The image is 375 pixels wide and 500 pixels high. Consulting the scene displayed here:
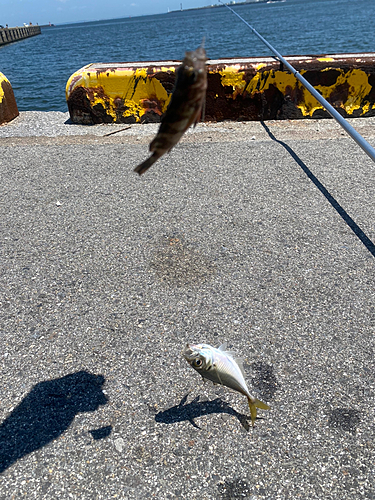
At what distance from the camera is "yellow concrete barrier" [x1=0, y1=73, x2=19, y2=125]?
7.54 metres

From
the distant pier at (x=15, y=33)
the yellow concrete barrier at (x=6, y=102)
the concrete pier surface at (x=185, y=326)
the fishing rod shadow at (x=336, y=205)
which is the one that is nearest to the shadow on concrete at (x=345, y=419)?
the concrete pier surface at (x=185, y=326)

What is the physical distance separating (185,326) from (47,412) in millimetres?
1112

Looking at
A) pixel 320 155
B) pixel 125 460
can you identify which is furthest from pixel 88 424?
pixel 320 155

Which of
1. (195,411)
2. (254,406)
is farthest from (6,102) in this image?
(254,406)

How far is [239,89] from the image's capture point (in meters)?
6.95

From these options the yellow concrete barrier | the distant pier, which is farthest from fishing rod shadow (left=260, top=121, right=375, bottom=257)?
the distant pier

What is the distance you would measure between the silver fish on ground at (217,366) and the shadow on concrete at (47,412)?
2.46 feet

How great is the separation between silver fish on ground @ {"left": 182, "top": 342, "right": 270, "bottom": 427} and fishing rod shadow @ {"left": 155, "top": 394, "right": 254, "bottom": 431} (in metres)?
0.19

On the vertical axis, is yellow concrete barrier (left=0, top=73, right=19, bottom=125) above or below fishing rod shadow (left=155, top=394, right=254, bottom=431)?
above

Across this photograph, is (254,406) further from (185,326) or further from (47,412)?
(47,412)

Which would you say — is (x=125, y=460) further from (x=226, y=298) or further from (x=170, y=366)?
(x=226, y=298)

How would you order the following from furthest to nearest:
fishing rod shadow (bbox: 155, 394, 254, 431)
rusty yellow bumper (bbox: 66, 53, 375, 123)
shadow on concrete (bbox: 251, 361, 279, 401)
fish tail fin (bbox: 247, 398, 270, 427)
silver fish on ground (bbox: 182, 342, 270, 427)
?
rusty yellow bumper (bbox: 66, 53, 375, 123)
shadow on concrete (bbox: 251, 361, 279, 401)
fishing rod shadow (bbox: 155, 394, 254, 431)
fish tail fin (bbox: 247, 398, 270, 427)
silver fish on ground (bbox: 182, 342, 270, 427)

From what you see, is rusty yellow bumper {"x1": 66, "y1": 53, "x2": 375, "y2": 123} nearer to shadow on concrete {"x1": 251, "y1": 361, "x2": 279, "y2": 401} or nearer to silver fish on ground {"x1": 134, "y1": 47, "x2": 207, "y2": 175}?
shadow on concrete {"x1": 251, "y1": 361, "x2": 279, "y2": 401}

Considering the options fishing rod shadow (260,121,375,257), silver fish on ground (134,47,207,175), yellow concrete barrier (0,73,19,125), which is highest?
silver fish on ground (134,47,207,175)
